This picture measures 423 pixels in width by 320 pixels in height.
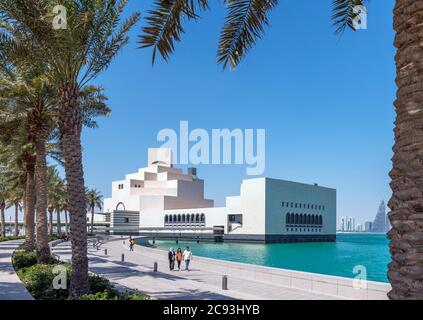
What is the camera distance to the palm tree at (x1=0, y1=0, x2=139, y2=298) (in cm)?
1162

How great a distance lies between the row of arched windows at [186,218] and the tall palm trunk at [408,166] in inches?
3751

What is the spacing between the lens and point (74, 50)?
1235 cm

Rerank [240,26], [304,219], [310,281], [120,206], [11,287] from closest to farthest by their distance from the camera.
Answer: [240,26], [11,287], [310,281], [304,219], [120,206]

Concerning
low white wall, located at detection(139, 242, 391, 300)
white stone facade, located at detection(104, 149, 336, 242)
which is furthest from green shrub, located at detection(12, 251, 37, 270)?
white stone facade, located at detection(104, 149, 336, 242)

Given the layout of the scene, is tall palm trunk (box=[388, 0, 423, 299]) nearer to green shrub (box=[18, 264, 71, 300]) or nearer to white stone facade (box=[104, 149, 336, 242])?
green shrub (box=[18, 264, 71, 300])

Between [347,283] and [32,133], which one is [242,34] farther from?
[32,133]

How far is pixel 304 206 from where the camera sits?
91.4 metres

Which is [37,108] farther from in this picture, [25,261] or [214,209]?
[214,209]

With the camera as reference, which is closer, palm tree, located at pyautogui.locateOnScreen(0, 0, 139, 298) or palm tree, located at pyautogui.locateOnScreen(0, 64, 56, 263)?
palm tree, located at pyautogui.locateOnScreen(0, 0, 139, 298)

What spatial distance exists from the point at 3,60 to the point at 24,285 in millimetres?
8297

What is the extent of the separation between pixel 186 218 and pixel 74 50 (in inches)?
3684

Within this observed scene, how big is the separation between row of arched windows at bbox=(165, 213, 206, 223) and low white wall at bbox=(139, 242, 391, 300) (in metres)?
77.7

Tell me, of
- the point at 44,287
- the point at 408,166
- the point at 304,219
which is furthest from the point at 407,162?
the point at 304,219
